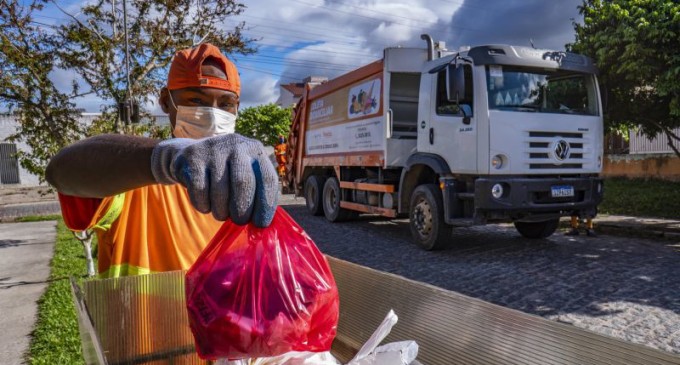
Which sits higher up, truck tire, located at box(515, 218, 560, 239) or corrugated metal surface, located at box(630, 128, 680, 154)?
corrugated metal surface, located at box(630, 128, 680, 154)

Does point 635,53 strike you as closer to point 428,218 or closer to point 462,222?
point 462,222

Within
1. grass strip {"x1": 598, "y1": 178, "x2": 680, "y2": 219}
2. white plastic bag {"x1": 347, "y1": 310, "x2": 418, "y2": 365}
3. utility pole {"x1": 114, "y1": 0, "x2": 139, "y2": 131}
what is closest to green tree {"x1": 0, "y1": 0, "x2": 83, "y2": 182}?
utility pole {"x1": 114, "y1": 0, "x2": 139, "y2": 131}

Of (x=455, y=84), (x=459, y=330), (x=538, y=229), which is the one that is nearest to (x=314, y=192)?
(x=538, y=229)

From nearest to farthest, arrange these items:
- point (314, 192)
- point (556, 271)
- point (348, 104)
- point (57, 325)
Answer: point (57, 325)
point (556, 271)
point (348, 104)
point (314, 192)

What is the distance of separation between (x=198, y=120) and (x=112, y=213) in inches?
16.8

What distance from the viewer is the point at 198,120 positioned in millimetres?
1795

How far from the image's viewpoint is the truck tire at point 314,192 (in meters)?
12.3

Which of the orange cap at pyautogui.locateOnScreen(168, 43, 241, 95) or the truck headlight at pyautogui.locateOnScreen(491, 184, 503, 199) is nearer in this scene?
the orange cap at pyautogui.locateOnScreen(168, 43, 241, 95)

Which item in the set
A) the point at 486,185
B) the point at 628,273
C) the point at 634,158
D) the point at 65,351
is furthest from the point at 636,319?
the point at 634,158

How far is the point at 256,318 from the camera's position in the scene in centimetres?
110

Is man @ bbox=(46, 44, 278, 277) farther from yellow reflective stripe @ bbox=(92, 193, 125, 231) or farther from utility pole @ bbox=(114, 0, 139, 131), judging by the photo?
utility pole @ bbox=(114, 0, 139, 131)

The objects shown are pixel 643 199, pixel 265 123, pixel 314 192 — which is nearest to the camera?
pixel 314 192

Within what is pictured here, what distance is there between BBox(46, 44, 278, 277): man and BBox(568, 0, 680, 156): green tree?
8.06 meters

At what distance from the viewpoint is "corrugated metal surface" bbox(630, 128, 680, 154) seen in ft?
55.4
